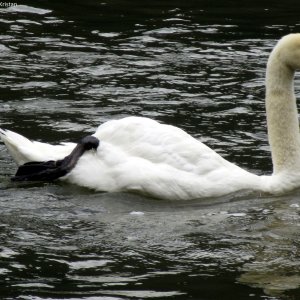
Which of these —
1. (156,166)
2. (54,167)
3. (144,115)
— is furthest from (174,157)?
(144,115)

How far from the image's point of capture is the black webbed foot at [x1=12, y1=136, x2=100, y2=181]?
10.1 metres

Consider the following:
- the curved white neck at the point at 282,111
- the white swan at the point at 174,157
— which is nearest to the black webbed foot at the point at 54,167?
the white swan at the point at 174,157

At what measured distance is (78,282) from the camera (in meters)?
7.63

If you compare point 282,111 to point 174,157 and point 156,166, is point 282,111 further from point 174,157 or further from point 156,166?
point 156,166

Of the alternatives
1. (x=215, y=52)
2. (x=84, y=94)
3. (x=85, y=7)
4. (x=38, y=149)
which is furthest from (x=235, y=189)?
(x=85, y=7)

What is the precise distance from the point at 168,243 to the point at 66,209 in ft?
4.07

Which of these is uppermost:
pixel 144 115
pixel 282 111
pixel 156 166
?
pixel 282 111

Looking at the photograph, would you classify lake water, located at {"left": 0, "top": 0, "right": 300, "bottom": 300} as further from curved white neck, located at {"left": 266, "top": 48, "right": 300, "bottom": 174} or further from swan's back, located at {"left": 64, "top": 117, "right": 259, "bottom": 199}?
curved white neck, located at {"left": 266, "top": 48, "right": 300, "bottom": 174}

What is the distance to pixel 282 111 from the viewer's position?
10477 millimetres

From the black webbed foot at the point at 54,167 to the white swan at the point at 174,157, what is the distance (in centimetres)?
2

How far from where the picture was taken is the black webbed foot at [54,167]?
33.1 feet

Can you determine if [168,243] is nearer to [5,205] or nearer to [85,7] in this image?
[5,205]

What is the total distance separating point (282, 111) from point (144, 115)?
2.45 m

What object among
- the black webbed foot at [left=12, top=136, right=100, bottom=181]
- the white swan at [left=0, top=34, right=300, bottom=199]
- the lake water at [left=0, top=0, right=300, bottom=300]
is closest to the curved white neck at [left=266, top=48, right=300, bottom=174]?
the white swan at [left=0, top=34, right=300, bottom=199]
